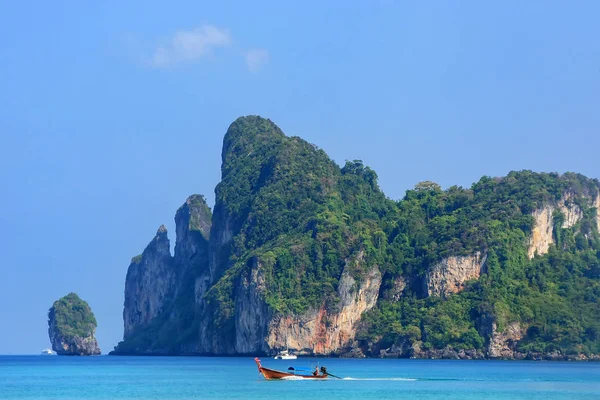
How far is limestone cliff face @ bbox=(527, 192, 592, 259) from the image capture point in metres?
107

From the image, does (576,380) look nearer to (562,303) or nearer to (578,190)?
(562,303)

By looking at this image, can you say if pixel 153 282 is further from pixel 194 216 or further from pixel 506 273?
pixel 506 273

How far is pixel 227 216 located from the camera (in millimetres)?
123938

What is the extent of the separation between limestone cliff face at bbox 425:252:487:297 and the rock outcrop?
59.5 m

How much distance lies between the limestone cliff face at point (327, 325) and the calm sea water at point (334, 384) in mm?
21504

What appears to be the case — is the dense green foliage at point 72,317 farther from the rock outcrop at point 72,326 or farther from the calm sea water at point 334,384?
the calm sea water at point 334,384

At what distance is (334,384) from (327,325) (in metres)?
44.3

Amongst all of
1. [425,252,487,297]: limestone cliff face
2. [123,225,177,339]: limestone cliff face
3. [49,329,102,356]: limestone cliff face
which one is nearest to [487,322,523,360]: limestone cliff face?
[425,252,487,297]: limestone cliff face

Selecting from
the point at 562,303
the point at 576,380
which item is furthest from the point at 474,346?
the point at 576,380

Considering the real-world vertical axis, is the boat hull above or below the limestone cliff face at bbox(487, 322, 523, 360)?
below

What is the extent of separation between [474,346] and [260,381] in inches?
1654

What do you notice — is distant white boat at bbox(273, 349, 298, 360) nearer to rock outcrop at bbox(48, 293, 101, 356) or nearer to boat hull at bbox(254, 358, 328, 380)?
boat hull at bbox(254, 358, 328, 380)

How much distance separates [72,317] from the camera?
142250 millimetres

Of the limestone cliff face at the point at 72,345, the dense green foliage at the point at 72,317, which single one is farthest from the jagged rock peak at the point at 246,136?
the limestone cliff face at the point at 72,345
